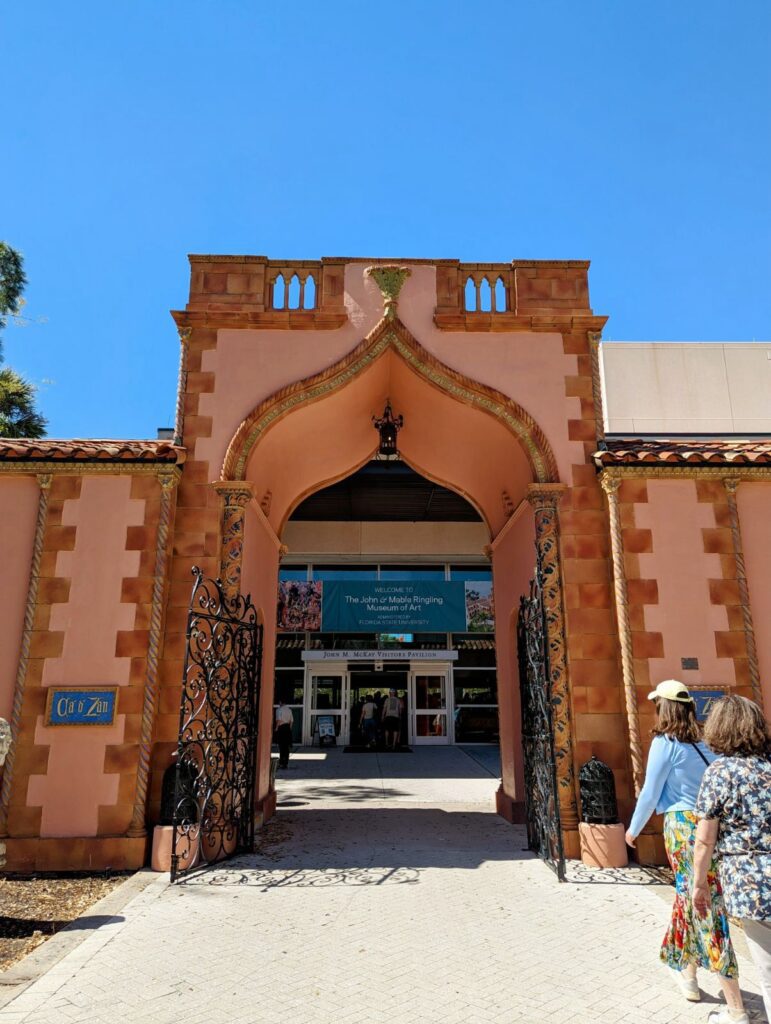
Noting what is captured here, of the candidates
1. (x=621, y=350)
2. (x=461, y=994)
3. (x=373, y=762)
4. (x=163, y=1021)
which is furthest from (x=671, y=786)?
(x=621, y=350)

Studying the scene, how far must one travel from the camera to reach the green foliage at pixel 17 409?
14.5 meters

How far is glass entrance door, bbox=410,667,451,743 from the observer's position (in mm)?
19953

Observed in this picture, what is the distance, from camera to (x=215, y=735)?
6422 millimetres

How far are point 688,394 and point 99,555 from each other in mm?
14881

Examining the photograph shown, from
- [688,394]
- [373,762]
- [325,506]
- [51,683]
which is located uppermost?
[688,394]

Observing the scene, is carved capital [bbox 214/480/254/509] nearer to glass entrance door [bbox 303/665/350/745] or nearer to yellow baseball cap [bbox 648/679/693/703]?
yellow baseball cap [bbox 648/679/693/703]

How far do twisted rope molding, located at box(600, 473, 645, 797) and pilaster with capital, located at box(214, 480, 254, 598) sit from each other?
3.76 metres

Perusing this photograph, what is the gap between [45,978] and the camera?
3838mm

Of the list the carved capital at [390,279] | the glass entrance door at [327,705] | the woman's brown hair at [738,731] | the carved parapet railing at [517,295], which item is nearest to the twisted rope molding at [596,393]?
the carved parapet railing at [517,295]

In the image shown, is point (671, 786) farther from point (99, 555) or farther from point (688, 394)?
point (688, 394)

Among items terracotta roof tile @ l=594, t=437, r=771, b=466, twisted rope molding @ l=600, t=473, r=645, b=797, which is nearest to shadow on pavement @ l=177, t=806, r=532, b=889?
twisted rope molding @ l=600, t=473, r=645, b=797

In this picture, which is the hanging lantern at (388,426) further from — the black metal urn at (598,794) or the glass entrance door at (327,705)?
the glass entrance door at (327,705)

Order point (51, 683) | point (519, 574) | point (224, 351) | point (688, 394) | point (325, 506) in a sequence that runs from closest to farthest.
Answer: point (51, 683)
point (224, 351)
point (519, 574)
point (688, 394)
point (325, 506)

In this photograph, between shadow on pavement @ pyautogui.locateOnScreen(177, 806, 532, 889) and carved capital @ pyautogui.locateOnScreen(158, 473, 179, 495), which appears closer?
shadow on pavement @ pyautogui.locateOnScreen(177, 806, 532, 889)
